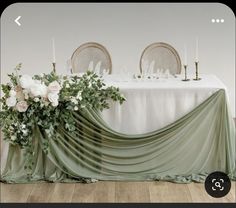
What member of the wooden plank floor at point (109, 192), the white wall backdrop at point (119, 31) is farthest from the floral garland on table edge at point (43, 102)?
the white wall backdrop at point (119, 31)

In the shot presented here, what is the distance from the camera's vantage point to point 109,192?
2406 mm

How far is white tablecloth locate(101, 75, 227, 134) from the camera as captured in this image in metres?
2.58

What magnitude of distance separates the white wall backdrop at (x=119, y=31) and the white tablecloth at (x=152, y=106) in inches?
57.9

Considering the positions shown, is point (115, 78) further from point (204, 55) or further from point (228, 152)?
point (204, 55)

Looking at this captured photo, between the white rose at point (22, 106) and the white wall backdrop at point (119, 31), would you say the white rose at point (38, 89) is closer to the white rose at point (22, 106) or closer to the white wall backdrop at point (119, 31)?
the white rose at point (22, 106)

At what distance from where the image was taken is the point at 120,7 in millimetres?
4102

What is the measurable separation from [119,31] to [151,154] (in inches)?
65.6

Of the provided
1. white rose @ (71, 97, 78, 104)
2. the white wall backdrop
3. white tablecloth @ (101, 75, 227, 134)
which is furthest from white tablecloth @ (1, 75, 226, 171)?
the white wall backdrop

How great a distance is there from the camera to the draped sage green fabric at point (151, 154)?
8.34ft

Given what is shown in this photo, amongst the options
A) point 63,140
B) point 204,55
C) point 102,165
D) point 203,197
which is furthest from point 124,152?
point 204,55

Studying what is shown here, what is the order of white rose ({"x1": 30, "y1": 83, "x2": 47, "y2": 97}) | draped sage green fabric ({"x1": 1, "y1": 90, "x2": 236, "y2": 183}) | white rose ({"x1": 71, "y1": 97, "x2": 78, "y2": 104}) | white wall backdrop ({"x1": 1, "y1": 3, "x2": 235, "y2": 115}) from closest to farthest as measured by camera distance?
white rose ({"x1": 30, "y1": 83, "x2": 47, "y2": 97}), white rose ({"x1": 71, "y1": 97, "x2": 78, "y2": 104}), draped sage green fabric ({"x1": 1, "y1": 90, "x2": 236, "y2": 183}), white wall backdrop ({"x1": 1, "y1": 3, "x2": 235, "y2": 115})

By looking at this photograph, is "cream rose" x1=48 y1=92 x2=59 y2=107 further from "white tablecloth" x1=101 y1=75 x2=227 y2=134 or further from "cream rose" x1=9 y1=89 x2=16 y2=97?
"white tablecloth" x1=101 y1=75 x2=227 y2=134

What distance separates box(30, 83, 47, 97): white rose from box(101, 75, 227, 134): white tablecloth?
373 millimetres

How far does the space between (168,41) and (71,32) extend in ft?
2.38
